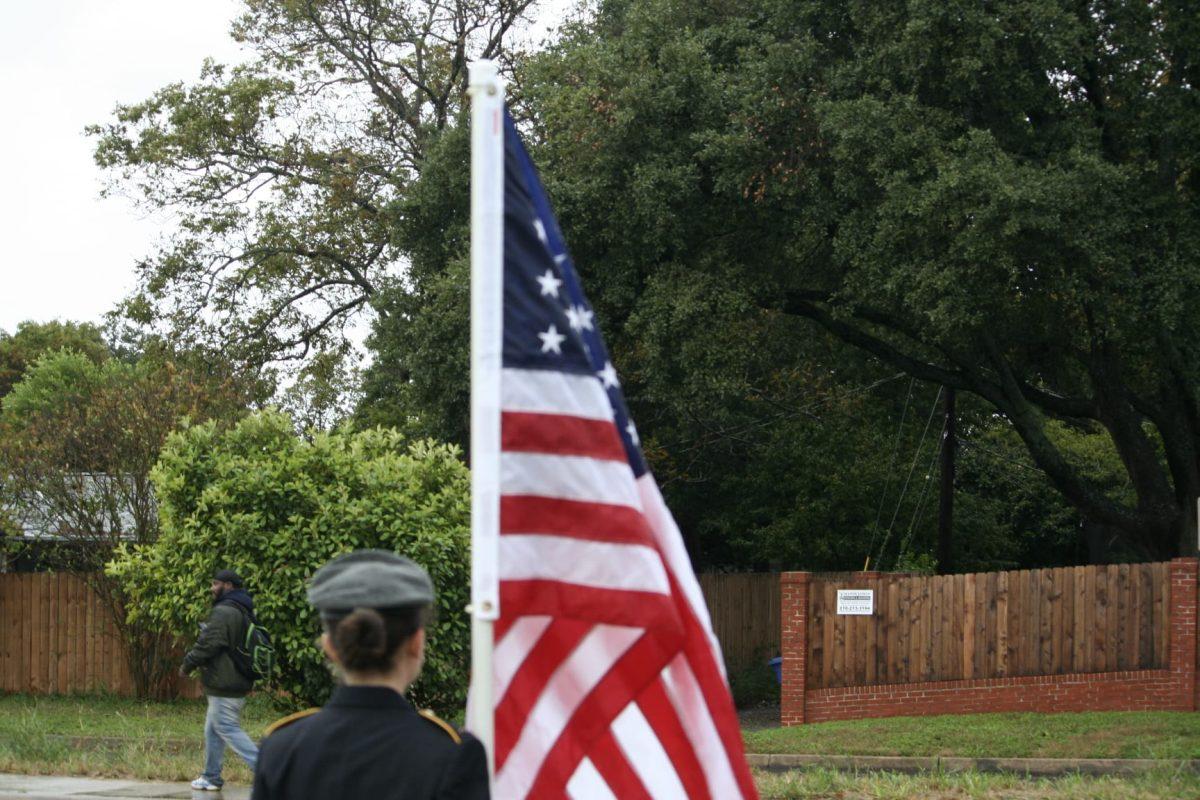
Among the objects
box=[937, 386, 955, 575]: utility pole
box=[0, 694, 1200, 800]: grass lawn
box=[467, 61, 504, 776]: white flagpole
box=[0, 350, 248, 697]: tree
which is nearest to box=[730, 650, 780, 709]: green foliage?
box=[937, 386, 955, 575]: utility pole

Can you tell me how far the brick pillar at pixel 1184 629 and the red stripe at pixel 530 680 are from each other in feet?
58.5

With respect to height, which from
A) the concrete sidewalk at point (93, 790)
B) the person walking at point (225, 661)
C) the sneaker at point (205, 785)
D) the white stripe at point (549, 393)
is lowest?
the concrete sidewalk at point (93, 790)

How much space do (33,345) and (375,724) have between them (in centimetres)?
6946

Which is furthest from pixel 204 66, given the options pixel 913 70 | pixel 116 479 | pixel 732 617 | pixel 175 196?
pixel 913 70

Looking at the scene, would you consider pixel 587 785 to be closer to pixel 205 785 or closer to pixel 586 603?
pixel 586 603

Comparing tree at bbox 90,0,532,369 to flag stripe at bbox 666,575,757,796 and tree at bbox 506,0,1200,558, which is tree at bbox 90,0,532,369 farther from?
flag stripe at bbox 666,575,757,796

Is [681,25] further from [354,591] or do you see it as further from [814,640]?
[354,591]

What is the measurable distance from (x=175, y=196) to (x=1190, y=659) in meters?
23.9

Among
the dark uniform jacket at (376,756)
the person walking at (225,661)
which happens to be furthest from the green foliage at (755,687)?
the dark uniform jacket at (376,756)

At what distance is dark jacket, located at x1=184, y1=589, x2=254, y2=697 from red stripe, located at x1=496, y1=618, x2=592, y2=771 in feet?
28.3

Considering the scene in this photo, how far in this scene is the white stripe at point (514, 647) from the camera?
3.40 m

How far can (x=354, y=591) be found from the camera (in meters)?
3.08

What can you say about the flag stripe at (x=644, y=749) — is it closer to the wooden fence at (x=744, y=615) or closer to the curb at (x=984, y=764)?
the curb at (x=984, y=764)

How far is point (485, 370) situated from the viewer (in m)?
3.41
